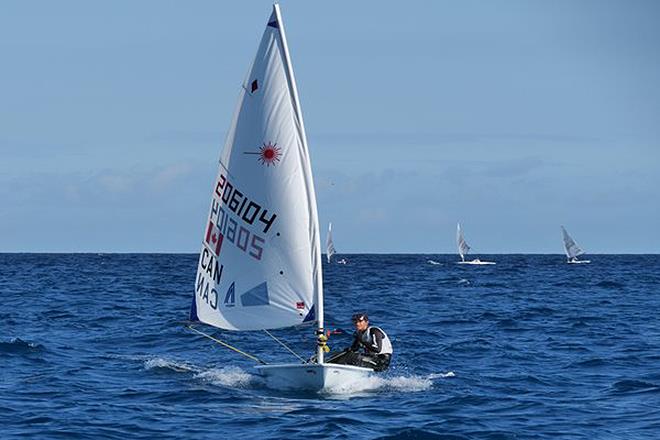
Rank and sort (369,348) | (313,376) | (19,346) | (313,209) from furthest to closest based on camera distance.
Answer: (19,346) < (369,348) < (313,209) < (313,376)

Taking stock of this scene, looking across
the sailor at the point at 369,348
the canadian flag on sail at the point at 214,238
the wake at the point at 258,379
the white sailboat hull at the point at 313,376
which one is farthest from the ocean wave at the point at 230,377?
the canadian flag on sail at the point at 214,238

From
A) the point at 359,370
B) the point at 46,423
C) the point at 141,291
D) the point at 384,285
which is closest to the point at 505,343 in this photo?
the point at 359,370

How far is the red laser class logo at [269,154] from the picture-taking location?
21859 millimetres

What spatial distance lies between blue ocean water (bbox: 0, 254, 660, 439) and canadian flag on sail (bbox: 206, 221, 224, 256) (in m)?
2.92

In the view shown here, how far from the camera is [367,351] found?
76.0 feet

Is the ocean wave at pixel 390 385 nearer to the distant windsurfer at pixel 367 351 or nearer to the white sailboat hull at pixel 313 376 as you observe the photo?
the white sailboat hull at pixel 313 376

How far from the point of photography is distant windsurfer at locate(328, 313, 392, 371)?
2289 cm

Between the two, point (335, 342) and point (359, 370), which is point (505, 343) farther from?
point (359, 370)

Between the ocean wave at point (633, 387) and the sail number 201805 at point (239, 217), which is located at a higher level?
the sail number 201805 at point (239, 217)

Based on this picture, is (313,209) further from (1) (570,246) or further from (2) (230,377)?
(1) (570,246)

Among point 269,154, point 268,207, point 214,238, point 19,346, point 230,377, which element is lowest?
point 230,377

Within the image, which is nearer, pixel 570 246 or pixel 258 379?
pixel 258 379

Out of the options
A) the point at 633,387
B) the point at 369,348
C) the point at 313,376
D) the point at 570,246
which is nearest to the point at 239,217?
the point at 313,376

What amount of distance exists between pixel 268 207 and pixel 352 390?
3970mm
